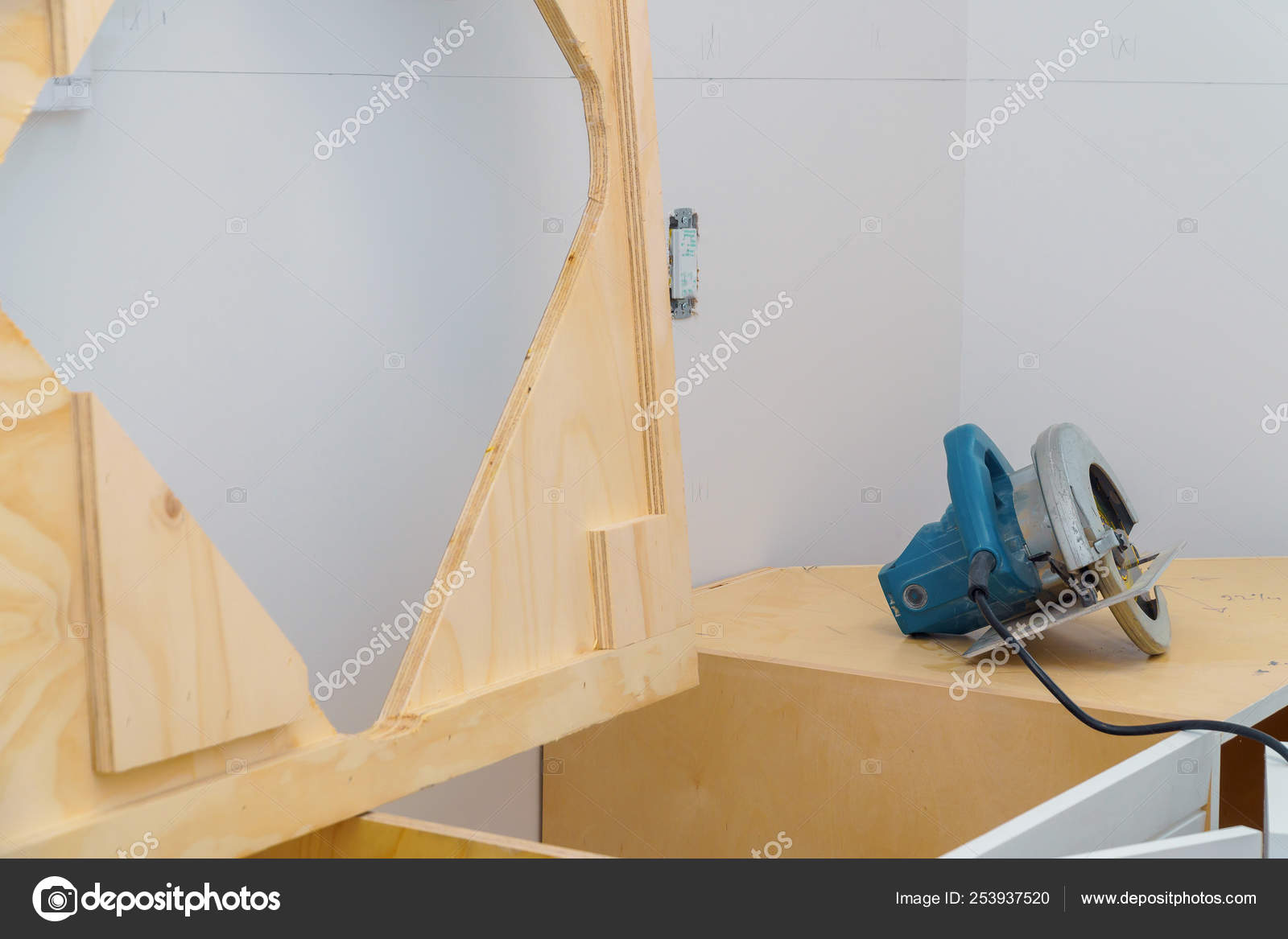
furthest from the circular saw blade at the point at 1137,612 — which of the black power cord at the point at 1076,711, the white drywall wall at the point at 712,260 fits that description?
the white drywall wall at the point at 712,260

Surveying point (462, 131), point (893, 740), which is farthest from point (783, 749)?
point (462, 131)

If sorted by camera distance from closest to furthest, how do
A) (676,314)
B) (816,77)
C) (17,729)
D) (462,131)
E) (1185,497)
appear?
(17,729) → (462,131) → (676,314) → (816,77) → (1185,497)

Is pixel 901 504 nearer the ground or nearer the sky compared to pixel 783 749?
nearer the sky

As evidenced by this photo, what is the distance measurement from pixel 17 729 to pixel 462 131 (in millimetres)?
858

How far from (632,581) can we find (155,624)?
46cm

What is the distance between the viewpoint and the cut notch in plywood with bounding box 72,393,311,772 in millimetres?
710

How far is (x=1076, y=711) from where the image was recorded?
3.75 ft
